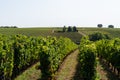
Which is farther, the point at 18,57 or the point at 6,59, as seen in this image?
the point at 18,57

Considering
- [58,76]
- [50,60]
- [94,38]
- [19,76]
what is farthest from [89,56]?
[94,38]

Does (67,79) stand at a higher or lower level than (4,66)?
lower

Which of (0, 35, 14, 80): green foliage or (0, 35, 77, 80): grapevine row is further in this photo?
(0, 35, 14, 80): green foliage

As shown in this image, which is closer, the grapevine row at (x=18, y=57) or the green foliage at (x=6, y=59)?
the grapevine row at (x=18, y=57)

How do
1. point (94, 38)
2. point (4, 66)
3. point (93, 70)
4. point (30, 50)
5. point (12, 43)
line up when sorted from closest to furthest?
point (93, 70) → point (4, 66) → point (12, 43) → point (30, 50) → point (94, 38)

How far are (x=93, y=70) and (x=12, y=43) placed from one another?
59.6 feet

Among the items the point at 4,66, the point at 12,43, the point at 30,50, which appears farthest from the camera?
the point at 30,50

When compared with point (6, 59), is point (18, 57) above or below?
below

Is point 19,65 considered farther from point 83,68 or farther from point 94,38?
point 94,38

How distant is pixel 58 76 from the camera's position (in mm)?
51844

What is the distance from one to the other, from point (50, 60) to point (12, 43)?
12.2 meters

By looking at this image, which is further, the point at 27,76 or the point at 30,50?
the point at 30,50

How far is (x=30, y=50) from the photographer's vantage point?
2505 inches

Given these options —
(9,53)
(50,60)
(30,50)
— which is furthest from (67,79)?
(30,50)
